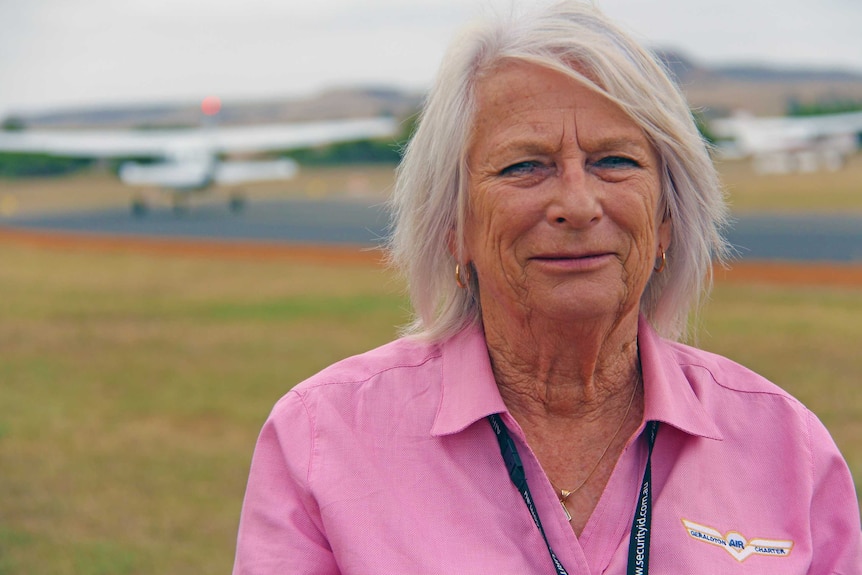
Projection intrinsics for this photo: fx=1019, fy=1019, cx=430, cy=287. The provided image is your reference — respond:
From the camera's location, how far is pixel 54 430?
25.3 ft

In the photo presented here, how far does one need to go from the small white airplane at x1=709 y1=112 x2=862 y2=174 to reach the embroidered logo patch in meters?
52.0

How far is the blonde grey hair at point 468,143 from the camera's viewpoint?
6.85 ft

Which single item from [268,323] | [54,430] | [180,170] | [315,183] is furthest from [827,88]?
[54,430]

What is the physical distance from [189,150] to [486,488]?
1562 inches

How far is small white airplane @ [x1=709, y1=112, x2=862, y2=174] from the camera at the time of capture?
54469 mm

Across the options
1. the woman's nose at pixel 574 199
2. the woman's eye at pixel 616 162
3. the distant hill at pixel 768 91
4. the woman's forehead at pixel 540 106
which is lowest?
the distant hill at pixel 768 91

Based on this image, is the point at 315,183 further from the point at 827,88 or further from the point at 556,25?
the point at 556,25

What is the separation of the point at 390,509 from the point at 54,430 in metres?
6.42

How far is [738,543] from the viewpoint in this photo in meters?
2.01

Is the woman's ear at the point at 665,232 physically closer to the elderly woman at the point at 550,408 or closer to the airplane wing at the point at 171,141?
the elderly woman at the point at 550,408

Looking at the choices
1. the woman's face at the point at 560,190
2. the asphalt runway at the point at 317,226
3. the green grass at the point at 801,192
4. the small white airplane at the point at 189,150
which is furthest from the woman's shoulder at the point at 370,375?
the small white airplane at the point at 189,150

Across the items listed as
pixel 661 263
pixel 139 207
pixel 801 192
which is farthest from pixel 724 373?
pixel 801 192

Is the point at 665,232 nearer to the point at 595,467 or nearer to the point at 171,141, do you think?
the point at 595,467

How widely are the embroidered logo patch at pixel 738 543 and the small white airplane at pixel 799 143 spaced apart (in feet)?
171
